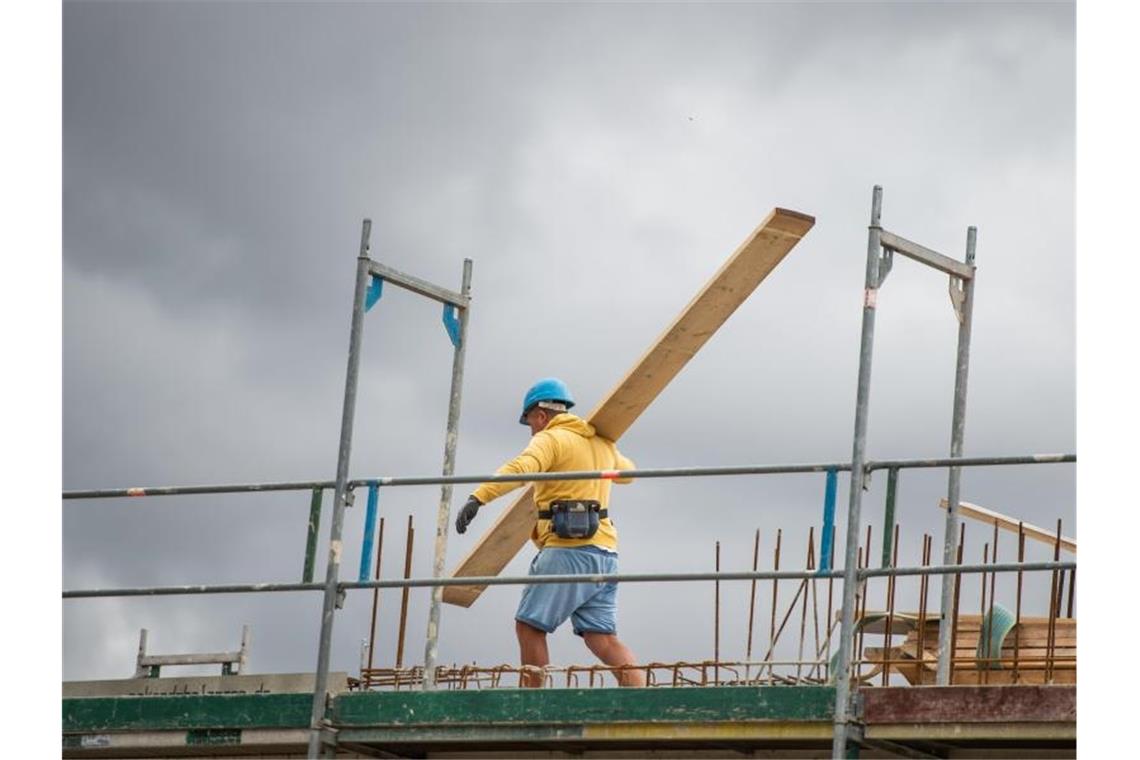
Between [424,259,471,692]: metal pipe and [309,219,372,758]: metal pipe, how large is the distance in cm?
141

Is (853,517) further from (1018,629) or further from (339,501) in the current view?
(339,501)

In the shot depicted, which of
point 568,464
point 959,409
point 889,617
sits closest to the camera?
point 889,617

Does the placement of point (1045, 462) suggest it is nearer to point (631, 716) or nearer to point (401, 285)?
point (631, 716)

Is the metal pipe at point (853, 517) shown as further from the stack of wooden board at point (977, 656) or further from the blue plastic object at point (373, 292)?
the blue plastic object at point (373, 292)

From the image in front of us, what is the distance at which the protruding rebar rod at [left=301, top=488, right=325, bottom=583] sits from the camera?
46.2 feet

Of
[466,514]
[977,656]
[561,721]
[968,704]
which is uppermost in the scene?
[466,514]

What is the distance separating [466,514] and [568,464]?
0.88 metres

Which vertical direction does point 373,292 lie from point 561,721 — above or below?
above

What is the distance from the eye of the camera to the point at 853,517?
12602 millimetres

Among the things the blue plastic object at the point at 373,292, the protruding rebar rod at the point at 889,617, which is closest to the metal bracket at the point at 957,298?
the protruding rebar rod at the point at 889,617

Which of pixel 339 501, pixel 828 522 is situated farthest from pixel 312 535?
pixel 828 522

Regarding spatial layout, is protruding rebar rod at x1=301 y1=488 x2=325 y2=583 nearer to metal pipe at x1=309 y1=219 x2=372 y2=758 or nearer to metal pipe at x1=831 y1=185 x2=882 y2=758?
metal pipe at x1=309 y1=219 x2=372 y2=758
